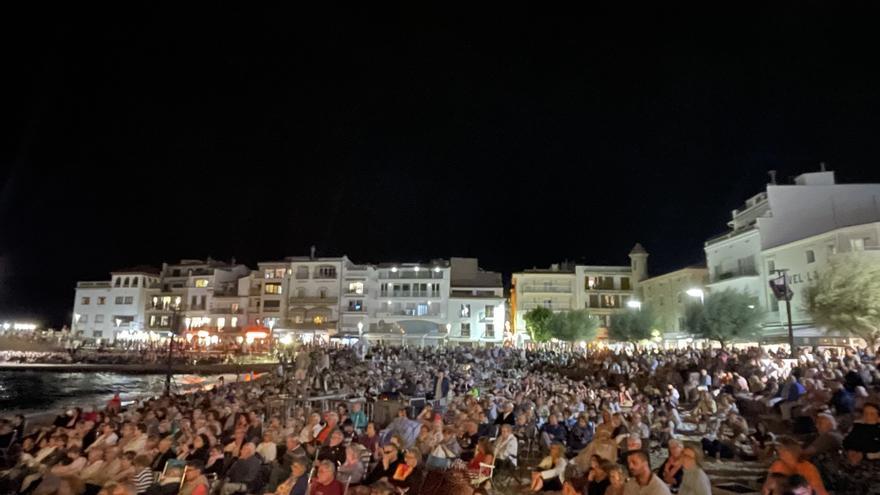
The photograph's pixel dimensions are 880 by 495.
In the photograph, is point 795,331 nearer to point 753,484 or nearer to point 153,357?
point 753,484

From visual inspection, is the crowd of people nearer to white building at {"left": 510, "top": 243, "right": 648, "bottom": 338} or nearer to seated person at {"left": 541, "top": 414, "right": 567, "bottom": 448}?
seated person at {"left": 541, "top": 414, "right": 567, "bottom": 448}

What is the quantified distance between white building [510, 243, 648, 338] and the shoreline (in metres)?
31.6

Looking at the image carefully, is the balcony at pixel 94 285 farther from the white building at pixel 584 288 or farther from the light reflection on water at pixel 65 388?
the white building at pixel 584 288

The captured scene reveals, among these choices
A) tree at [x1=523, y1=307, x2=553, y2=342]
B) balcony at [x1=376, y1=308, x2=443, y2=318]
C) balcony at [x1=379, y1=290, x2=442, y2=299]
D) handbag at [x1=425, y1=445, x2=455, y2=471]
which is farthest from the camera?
balcony at [x1=379, y1=290, x2=442, y2=299]

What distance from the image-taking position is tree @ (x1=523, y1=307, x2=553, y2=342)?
54250 mm

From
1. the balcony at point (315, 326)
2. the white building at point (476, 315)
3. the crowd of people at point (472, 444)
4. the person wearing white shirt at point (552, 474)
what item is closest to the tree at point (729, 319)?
the crowd of people at point (472, 444)

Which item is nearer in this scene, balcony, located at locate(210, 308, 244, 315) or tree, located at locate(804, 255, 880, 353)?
tree, located at locate(804, 255, 880, 353)

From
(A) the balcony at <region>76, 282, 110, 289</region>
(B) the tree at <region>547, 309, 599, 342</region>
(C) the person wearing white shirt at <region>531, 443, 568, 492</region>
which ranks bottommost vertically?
(C) the person wearing white shirt at <region>531, 443, 568, 492</region>

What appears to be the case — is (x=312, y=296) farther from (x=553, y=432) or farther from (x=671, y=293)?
(x=553, y=432)

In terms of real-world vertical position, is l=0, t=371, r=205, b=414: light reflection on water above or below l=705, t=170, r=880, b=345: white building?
below

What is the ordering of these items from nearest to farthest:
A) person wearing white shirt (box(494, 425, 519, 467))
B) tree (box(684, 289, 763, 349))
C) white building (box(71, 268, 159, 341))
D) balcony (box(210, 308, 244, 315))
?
1. person wearing white shirt (box(494, 425, 519, 467))
2. tree (box(684, 289, 763, 349))
3. balcony (box(210, 308, 244, 315))
4. white building (box(71, 268, 159, 341))

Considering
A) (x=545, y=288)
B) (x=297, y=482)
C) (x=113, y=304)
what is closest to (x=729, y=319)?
(x=545, y=288)

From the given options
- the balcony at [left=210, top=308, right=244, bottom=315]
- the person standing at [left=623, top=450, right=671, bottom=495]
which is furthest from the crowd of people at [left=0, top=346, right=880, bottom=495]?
the balcony at [left=210, top=308, right=244, bottom=315]

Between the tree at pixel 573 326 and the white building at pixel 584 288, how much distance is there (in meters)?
6.93
